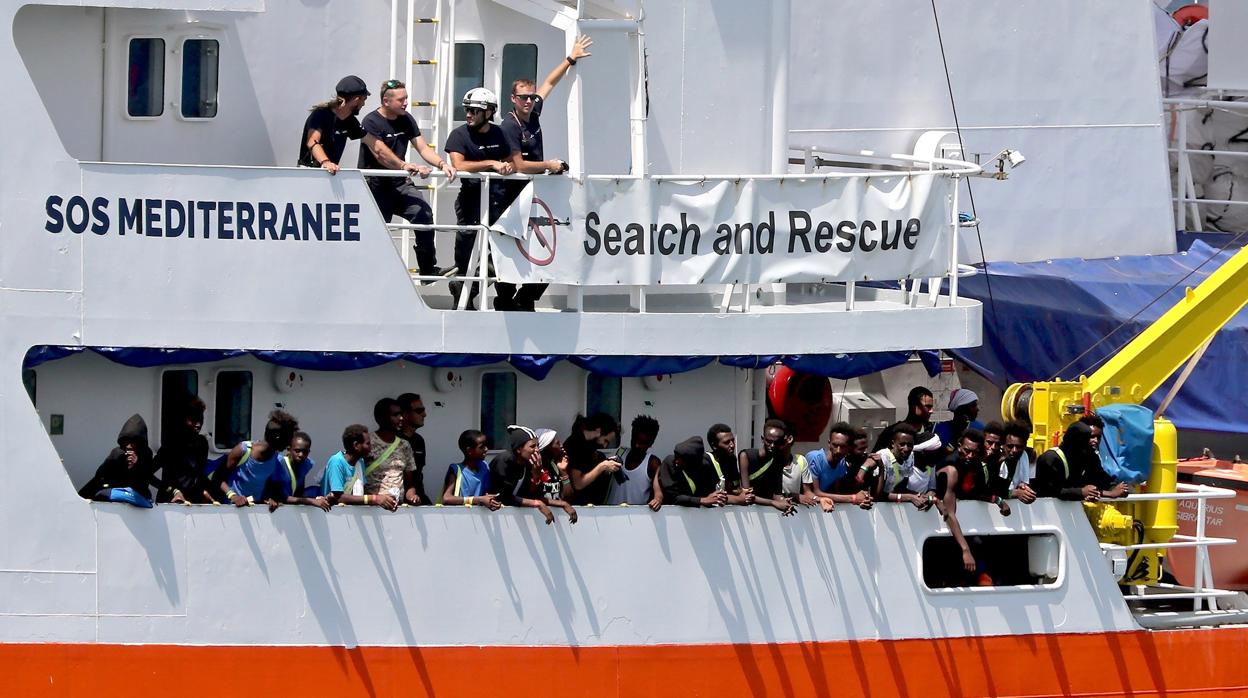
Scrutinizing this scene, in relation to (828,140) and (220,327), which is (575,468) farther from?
(828,140)

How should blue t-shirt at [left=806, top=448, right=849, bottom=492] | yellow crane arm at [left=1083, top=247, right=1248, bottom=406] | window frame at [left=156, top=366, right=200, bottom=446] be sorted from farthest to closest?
yellow crane arm at [left=1083, top=247, right=1248, bottom=406]
blue t-shirt at [left=806, top=448, right=849, bottom=492]
window frame at [left=156, top=366, right=200, bottom=446]

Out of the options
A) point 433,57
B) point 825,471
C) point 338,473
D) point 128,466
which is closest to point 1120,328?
point 825,471

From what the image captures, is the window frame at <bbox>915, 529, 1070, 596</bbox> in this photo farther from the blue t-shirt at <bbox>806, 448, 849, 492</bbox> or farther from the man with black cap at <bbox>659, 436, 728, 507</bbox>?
the man with black cap at <bbox>659, 436, 728, 507</bbox>

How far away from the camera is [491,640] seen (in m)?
11.1

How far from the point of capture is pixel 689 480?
11.1m

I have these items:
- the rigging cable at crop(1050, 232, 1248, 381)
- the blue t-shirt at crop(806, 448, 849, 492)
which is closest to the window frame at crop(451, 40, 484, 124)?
the blue t-shirt at crop(806, 448, 849, 492)

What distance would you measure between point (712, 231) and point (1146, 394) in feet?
11.7

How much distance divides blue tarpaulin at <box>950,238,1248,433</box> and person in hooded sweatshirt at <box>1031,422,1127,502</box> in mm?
3640

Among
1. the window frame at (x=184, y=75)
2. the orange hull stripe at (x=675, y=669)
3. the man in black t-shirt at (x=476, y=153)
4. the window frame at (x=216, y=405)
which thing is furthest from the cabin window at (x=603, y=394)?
the window frame at (x=184, y=75)

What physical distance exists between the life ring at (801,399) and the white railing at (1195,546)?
2.10m

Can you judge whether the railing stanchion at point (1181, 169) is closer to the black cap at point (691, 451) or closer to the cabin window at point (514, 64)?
the cabin window at point (514, 64)

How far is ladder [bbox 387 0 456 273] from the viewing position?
478 inches

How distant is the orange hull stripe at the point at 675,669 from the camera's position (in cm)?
1089

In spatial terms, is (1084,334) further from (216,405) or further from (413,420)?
(216,405)
